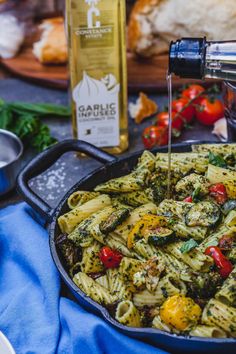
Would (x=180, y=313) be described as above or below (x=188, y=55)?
below

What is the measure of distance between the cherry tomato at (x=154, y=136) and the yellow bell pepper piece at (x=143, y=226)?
91 centimetres

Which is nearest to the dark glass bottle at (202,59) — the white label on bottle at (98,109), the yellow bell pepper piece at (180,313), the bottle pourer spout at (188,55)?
the bottle pourer spout at (188,55)

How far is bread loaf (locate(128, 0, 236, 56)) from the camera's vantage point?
285 cm

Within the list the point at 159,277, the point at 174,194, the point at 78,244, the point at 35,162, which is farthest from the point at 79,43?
the point at 159,277

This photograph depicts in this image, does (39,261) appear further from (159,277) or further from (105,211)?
(159,277)

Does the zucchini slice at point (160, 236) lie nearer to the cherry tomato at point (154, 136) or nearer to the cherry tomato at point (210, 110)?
the cherry tomato at point (154, 136)

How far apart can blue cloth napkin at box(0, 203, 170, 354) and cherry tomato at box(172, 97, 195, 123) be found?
2.81 ft

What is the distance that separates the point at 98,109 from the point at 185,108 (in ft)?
1.22

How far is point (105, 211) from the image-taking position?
71.2 inches

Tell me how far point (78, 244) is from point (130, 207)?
0.68 ft

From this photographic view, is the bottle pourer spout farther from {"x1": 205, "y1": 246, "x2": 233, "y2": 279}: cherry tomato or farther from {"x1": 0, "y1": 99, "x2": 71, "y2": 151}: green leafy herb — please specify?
{"x1": 0, "y1": 99, "x2": 71, "y2": 151}: green leafy herb

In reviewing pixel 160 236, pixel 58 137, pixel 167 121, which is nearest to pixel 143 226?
pixel 160 236

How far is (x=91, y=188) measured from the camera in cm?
202

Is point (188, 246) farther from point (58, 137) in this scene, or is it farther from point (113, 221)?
point (58, 137)
